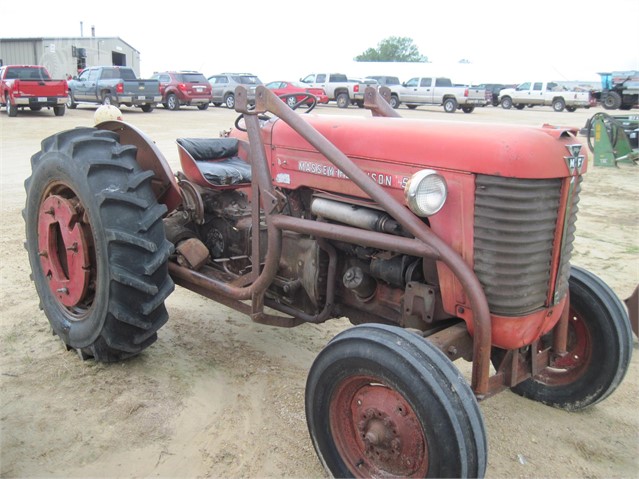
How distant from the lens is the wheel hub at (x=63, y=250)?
135 inches

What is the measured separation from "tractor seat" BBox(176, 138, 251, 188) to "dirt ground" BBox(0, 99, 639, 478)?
1.08 metres

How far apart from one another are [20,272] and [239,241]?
2402 millimetres

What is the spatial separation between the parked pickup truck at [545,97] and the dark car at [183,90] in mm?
17732

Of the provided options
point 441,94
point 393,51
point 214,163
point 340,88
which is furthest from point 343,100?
point 393,51

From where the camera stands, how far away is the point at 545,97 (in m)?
32.0

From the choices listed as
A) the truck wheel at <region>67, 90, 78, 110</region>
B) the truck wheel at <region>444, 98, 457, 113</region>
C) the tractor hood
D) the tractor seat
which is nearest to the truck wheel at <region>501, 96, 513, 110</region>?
the truck wheel at <region>444, 98, 457, 113</region>

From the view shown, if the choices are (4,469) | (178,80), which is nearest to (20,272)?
(4,469)

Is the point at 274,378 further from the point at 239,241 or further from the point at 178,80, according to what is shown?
the point at 178,80

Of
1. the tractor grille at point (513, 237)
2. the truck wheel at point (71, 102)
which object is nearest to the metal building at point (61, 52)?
the truck wheel at point (71, 102)

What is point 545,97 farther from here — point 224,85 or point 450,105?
point 224,85

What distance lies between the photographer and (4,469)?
267 centimetres

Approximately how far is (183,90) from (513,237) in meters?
22.5

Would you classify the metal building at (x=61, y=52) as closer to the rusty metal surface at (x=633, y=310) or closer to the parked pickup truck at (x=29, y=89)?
the parked pickup truck at (x=29, y=89)

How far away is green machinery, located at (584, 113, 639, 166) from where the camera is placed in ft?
39.2
